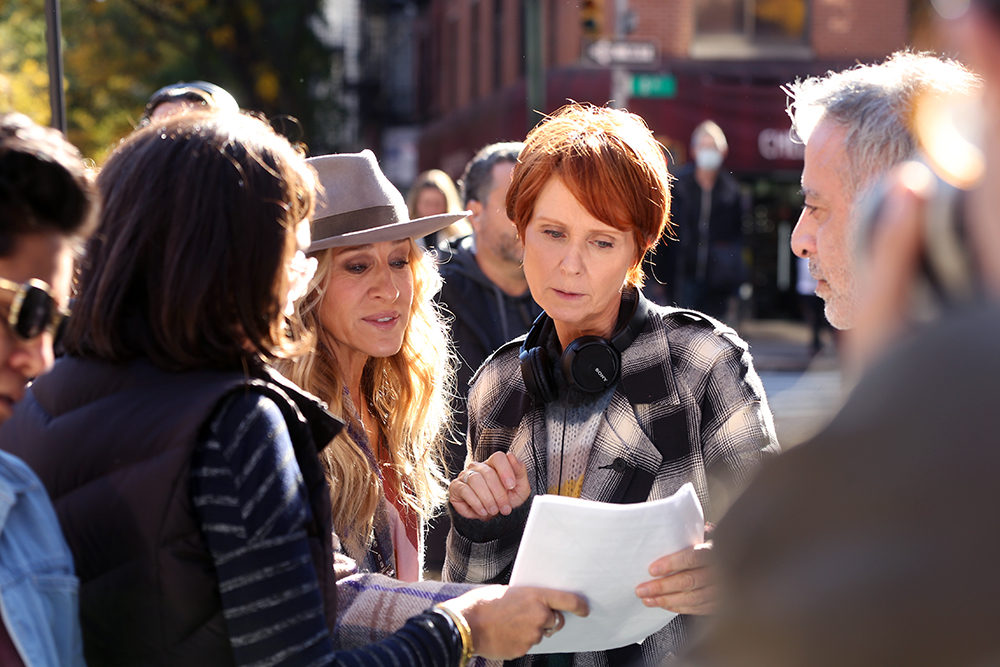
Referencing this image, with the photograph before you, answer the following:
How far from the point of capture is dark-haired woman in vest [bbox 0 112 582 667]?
4.50 ft

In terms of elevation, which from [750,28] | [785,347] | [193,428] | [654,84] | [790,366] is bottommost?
[785,347]

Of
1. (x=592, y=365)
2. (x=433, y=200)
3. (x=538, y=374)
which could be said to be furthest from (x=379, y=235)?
(x=433, y=200)

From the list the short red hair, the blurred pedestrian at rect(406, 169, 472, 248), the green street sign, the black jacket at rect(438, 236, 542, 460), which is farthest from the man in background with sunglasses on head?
the green street sign

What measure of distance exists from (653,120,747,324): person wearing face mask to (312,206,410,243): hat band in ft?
24.6

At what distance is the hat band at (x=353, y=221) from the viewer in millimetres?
2562

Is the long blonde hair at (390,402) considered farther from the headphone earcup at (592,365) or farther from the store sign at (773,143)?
the store sign at (773,143)

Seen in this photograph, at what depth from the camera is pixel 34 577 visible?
1367 mm

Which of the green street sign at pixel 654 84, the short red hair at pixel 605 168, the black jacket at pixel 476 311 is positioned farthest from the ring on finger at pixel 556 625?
the green street sign at pixel 654 84

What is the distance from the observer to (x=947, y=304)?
0.68 meters

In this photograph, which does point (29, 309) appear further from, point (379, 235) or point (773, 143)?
point (773, 143)

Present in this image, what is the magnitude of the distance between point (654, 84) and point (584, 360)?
941 cm

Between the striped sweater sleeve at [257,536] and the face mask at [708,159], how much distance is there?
930 cm

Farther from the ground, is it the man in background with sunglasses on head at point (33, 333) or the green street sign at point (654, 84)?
the green street sign at point (654, 84)

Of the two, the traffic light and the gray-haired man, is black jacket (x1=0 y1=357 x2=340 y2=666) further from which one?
the traffic light
